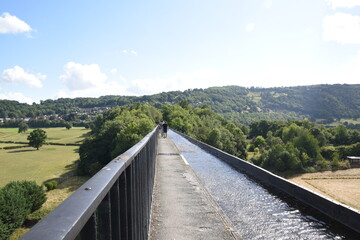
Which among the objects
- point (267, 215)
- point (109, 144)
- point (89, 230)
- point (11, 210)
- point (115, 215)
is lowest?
point (11, 210)

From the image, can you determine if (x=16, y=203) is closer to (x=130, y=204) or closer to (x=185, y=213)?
(x=185, y=213)

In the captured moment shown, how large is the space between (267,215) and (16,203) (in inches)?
1040

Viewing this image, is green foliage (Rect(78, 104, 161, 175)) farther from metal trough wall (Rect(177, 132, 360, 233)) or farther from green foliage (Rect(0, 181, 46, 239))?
metal trough wall (Rect(177, 132, 360, 233))

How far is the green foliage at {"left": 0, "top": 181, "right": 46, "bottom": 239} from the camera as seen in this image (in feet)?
75.1

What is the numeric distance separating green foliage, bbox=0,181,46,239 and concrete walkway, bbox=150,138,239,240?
2056 cm

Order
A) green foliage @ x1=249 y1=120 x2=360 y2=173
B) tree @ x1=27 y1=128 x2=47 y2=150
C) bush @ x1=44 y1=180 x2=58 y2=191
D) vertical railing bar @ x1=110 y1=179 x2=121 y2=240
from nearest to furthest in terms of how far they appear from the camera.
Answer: vertical railing bar @ x1=110 y1=179 x2=121 y2=240, bush @ x1=44 y1=180 x2=58 y2=191, green foliage @ x1=249 y1=120 x2=360 y2=173, tree @ x1=27 y1=128 x2=47 y2=150

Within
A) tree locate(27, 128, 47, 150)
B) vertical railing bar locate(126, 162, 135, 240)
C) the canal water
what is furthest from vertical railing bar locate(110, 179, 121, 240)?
tree locate(27, 128, 47, 150)

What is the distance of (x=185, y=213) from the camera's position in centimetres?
530

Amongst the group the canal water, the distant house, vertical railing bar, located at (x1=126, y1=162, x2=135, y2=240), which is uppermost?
vertical railing bar, located at (x1=126, y1=162, x2=135, y2=240)

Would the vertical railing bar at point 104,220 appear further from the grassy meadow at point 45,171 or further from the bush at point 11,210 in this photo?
the grassy meadow at point 45,171

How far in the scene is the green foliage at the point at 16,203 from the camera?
22.9 m

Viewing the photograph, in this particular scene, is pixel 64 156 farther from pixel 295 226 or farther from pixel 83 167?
pixel 295 226

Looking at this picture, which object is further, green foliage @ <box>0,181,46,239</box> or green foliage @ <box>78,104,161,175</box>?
green foliage @ <box>78,104,161,175</box>

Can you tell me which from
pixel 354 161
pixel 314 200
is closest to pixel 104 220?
pixel 314 200
